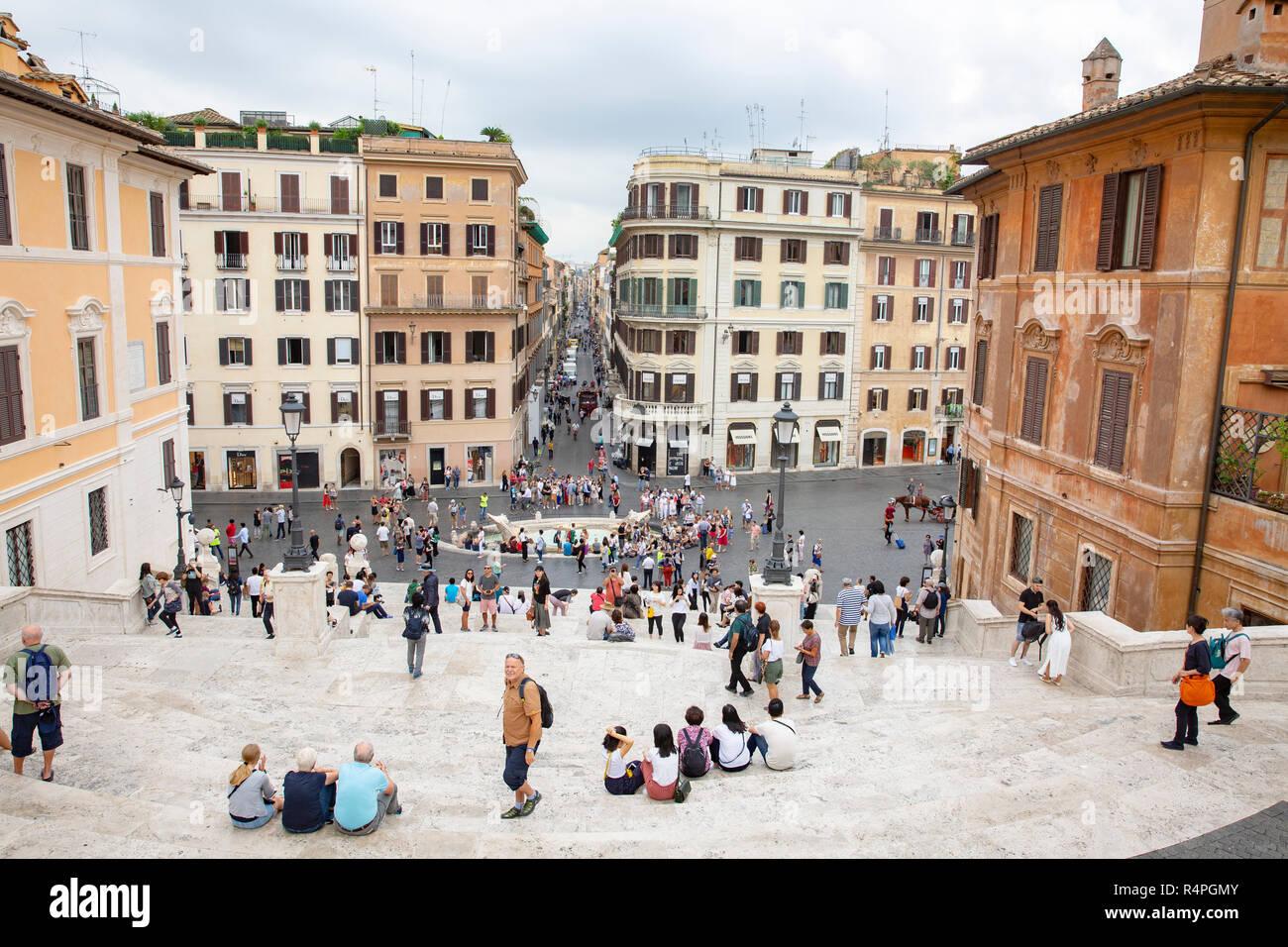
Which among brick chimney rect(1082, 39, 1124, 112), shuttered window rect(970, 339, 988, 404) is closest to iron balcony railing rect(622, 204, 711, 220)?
shuttered window rect(970, 339, 988, 404)

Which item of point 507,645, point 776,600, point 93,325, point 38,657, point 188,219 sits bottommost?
point 507,645

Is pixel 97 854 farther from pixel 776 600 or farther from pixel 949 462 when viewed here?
pixel 949 462

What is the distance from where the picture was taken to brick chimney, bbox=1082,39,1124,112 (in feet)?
64.0

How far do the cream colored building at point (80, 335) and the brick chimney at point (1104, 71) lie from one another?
810 inches

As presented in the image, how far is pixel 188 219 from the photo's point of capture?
126 feet

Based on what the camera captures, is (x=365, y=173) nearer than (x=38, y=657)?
No

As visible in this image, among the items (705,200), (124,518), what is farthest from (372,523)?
(705,200)

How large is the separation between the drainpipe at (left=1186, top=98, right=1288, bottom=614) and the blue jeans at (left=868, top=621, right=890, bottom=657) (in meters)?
4.65

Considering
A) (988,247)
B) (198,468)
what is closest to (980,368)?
(988,247)

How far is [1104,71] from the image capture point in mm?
19578

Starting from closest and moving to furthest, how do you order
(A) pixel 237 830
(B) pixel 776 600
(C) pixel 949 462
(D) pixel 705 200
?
(A) pixel 237 830 < (B) pixel 776 600 < (D) pixel 705 200 < (C) pixel 949 462

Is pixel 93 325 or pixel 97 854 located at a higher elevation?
pixel 93 325

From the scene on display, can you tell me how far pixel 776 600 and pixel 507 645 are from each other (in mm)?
4397

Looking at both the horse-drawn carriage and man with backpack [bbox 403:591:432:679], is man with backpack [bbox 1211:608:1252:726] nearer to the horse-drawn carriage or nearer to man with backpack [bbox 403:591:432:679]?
man with backpack [bbox 403:591:432:679]
